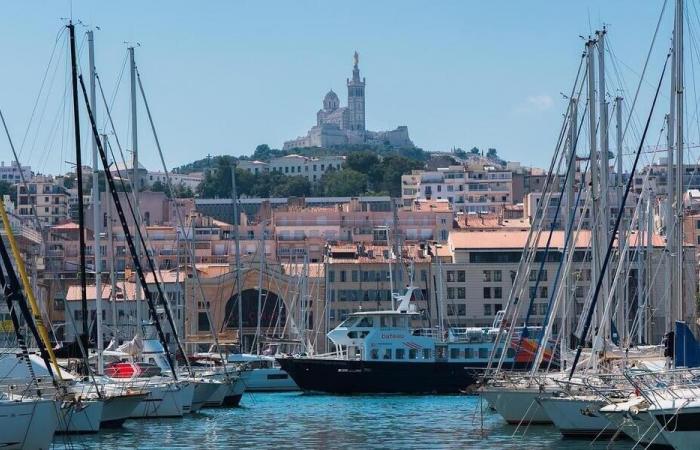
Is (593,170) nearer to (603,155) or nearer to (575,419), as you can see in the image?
(603,155)

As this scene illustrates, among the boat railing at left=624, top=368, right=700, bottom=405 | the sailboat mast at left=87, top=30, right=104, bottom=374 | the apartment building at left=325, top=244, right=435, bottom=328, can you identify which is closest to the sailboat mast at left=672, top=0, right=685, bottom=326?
the boat railing at left=624, top=368, right=700, bottom=405

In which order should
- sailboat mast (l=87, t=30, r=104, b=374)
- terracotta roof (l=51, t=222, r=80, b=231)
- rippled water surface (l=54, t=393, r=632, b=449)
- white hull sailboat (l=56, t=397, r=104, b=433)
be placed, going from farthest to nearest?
terracotta roof (l=51, t=222, r=80, b=231), sailboat mast (l=87, t=30, r=104, b=374), rippled water surface (l=54, t=393, r=632, b=449), white hull sailboat (l=56, t=397, r=104, b=433)

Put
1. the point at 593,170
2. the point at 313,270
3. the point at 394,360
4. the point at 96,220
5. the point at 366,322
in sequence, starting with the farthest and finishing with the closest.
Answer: the point at 313,270 → the point at 366,322 → the point at 394,360 → the point at 96,220 → the point at 593,170

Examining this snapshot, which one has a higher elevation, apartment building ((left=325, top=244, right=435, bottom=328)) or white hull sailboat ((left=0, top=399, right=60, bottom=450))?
white hull sailboat ((left=0, top=399, right=60, bottom=450))

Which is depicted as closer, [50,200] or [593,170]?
[593,170]

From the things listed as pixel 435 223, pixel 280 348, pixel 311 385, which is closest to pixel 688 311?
A: pixel 311 385

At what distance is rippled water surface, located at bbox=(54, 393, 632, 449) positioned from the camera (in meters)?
42.4

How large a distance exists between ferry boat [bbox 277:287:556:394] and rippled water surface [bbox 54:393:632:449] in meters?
8.48

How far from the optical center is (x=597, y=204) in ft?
156

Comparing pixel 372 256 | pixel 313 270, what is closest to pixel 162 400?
pixel 372 256

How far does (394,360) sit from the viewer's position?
242 feet

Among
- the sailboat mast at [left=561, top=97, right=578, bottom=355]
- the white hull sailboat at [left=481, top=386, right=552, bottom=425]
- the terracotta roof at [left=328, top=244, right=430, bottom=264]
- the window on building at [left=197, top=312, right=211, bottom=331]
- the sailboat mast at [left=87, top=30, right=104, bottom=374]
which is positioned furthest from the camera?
the terracotta roof at [left=328, top=244, right=430, bottom=264]

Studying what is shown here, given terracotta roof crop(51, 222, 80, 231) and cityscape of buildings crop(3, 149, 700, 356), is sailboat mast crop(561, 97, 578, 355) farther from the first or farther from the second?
terracotta roof crop(51, 222, 80, 231)

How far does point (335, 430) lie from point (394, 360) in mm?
24355
